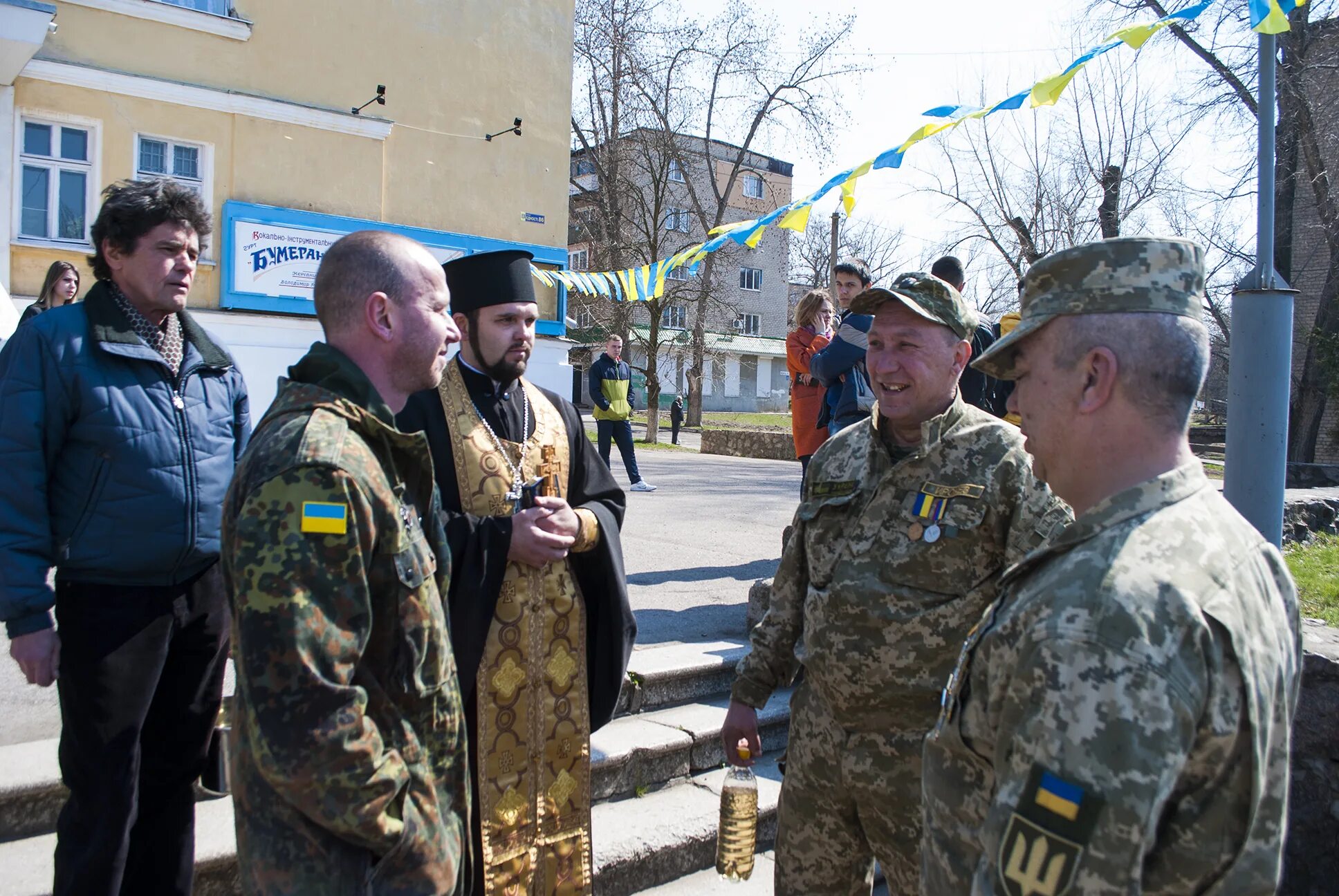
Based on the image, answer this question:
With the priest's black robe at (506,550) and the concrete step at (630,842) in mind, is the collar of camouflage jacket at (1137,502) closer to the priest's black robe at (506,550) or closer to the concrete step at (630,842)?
the priest's black robe at (506,550)

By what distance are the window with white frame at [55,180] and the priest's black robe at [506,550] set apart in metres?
11.4

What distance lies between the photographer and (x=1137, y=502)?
1370 millimetres

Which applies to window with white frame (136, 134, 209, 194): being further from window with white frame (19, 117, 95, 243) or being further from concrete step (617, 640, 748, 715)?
concrete step (617, 640, 748, 715)

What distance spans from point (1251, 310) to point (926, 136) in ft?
5.36

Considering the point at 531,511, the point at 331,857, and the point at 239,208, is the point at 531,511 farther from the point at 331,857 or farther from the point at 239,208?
the point at 239,208

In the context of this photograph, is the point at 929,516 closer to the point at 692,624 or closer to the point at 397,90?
the point at 692,624

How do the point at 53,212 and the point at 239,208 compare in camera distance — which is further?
the point at 239,208

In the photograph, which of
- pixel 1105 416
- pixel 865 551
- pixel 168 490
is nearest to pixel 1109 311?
pixel 1105 416

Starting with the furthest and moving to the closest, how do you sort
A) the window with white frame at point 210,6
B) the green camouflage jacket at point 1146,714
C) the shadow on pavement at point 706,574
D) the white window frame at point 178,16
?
the window with white frame at point 210,6, the white window frame at point 178,16, the shadow on pavement at point 706,574, the green camouflage jacket at point 1146,714

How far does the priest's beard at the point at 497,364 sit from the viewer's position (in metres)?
2.96

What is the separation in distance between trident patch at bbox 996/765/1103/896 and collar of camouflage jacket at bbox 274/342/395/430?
1.37m

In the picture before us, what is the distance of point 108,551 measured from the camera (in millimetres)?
2588

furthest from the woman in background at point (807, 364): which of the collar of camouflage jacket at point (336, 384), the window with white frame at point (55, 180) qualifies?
the window with white frame at point (55, 180)

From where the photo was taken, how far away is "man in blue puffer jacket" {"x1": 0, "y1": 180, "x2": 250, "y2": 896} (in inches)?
99.4
